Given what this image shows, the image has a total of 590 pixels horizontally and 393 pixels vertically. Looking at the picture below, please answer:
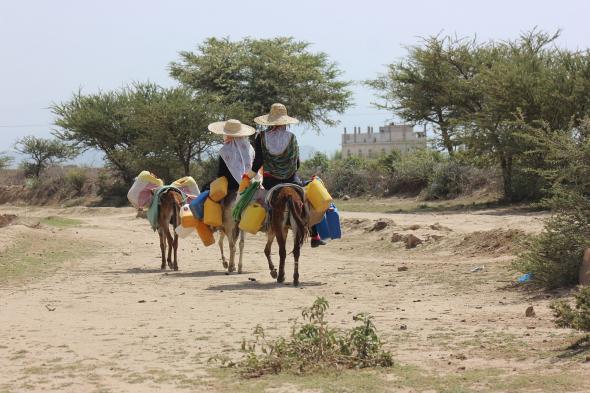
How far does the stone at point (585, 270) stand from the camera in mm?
10938

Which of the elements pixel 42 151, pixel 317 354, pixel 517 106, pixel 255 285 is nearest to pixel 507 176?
pixel 517 106

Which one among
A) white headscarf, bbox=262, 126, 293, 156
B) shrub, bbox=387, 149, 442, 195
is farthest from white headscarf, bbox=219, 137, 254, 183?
shrub, bbox=387, 149, 442, 195

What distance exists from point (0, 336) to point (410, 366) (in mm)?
4345

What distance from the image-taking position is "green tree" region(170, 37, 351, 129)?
167 feet

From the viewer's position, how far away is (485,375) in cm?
702

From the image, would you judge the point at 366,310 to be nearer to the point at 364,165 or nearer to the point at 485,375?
the point at 485,375

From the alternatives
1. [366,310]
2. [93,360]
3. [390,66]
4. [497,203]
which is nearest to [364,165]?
[390,66]

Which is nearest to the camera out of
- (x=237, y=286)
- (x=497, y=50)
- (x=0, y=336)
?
(x=0, y=336)

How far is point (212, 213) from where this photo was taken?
15.3 metres

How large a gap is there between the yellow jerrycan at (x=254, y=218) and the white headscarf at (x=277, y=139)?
864 mm

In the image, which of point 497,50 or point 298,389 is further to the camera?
point 497,50

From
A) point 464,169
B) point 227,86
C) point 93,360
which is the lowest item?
point 93,360

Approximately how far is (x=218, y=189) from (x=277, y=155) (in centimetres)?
190

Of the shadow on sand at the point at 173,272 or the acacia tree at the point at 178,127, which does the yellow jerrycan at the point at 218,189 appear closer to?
the shadow on sand at the point at 173,272
